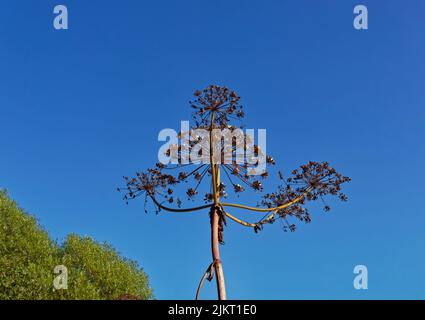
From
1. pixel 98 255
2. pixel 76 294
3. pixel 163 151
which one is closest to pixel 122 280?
pixel 98 255

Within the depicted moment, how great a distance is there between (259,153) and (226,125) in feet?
2.42

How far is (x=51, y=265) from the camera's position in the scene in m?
31.7

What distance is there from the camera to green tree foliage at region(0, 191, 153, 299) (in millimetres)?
29422

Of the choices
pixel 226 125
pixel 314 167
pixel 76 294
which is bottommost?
pixel 76 294

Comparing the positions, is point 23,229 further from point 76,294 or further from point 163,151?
point 163,151

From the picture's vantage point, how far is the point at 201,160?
7941 mm

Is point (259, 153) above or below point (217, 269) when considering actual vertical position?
above

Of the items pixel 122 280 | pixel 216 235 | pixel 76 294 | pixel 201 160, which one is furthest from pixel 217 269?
pixel 122 280

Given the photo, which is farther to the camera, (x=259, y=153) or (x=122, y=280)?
(x=122, y=280)

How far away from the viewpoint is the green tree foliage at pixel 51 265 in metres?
29.4
